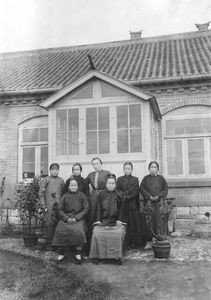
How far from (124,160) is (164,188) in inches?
52.0

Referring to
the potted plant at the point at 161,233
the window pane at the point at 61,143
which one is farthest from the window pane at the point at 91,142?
the potted plant at the point at 161,233

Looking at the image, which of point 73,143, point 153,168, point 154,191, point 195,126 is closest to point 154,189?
point 154,191

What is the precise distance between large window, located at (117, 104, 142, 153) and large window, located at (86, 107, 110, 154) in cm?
30

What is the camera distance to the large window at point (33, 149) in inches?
470

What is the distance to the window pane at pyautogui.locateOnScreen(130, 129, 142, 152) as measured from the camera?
9.24m

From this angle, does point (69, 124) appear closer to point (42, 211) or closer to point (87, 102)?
point (87, 102)

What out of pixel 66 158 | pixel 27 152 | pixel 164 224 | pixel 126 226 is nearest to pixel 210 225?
pixel 164 224

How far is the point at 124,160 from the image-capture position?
Result: 920 centimetres

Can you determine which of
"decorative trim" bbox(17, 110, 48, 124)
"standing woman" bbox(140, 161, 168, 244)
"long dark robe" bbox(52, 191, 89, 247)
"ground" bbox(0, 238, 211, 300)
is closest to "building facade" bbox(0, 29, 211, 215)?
"decorative trim" bbox(17, 110, 48, 124)

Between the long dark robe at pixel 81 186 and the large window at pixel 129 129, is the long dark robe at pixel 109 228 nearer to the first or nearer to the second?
the long dark robe at pixel 81 186

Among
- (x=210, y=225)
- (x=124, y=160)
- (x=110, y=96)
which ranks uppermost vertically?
(x=110, y=96)

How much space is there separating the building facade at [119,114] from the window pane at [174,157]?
29 millimetres

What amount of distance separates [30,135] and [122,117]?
13.0 feet

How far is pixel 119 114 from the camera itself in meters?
9.38
